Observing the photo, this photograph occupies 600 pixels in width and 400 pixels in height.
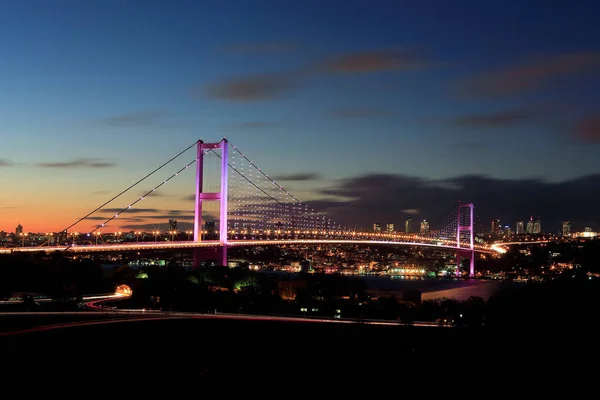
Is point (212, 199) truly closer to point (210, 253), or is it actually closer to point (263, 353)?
point (210, 253)

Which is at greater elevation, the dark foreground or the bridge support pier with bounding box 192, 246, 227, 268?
the bridge support pier with bounding box 192, 246, 227, 268

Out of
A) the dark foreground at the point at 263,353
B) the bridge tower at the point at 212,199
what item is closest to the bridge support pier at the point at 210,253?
the bridge tower at the point at 212,199

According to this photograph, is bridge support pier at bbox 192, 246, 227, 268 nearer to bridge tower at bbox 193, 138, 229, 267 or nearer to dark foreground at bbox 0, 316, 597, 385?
bridge tower at bbox 193, 138, 229, 267

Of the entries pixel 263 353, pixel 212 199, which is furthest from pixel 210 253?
pixel 263 353

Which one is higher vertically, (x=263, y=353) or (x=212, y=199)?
(x=212, y=199)

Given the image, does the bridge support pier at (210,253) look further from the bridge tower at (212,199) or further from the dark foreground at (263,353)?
the dark foreground at (263,353)

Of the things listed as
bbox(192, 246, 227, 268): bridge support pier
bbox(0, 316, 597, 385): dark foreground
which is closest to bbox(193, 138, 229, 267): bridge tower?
bbox(192, 246, 227, 268): bridge support pier
